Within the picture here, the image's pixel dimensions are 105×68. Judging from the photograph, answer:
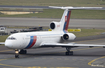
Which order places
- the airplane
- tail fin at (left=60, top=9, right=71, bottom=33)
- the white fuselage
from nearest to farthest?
1. the white fuselage
2. the airplane
3. tail fin at (left=60, top=9, right=71, bottom=33)

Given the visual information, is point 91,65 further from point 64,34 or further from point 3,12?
point 3,12

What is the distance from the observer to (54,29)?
1690 inches

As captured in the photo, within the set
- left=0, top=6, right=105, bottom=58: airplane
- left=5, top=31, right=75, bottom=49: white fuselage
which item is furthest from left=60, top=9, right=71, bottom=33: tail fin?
left=5, top=31, right=75, bottom=49: white fuselage

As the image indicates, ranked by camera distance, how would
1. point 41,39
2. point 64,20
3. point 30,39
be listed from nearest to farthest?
point 30,39 → point 41,39 → point 64,20

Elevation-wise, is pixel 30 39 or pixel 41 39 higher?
pixel 30 39

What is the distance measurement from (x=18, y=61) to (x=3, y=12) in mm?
130997

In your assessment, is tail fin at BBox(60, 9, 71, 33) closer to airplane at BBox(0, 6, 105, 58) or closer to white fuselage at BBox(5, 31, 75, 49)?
airplane at BBox(0, 6, 105, 58)

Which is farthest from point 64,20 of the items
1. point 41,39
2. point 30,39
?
point 30,39

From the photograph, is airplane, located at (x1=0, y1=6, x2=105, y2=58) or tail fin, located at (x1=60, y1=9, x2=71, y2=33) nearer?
airplane, located at (x1=0, y1=6, x2=105, y2=58)

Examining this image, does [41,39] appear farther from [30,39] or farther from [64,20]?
[64,20]

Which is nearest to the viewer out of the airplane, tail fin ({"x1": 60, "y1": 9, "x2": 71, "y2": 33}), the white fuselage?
the white fuselage

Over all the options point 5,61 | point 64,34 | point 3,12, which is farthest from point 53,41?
point 3,12

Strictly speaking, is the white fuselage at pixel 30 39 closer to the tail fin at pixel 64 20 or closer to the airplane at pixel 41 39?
the airplane at pixel 41 39

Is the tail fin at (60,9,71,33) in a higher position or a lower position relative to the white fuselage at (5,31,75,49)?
higher
